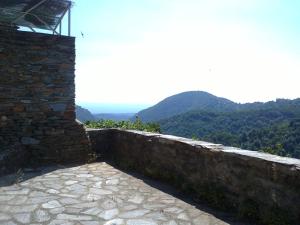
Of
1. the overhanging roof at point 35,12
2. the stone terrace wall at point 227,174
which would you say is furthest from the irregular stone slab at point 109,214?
the overhanging roof at point 35,12

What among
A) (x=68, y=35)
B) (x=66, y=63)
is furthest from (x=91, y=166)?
A: (x=68, y=35)

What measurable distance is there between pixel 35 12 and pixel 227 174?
556 centimetres

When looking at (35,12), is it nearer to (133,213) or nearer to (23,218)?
(23,218)

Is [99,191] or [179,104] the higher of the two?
[179,104]

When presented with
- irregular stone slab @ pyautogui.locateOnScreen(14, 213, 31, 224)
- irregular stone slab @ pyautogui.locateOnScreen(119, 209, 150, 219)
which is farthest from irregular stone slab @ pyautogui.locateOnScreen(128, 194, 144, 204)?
irregular stone slab @ pyautogui.locateOnScreen(14, 213, 31, 224)

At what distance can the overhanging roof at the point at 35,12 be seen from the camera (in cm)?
735

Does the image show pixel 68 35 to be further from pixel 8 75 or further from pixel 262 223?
pixel 262 223

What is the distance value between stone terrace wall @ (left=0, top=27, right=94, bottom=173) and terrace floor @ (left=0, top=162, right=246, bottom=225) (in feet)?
2.85

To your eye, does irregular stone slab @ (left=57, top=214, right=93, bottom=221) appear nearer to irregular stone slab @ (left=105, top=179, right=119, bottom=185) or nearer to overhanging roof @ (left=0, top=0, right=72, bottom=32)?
irregular stone slab @ (left=105, top=179, right=119, bottom=185)

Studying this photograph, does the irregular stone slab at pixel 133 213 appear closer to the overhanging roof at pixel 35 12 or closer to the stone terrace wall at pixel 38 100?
the stone terrace wall at pixel 38 100

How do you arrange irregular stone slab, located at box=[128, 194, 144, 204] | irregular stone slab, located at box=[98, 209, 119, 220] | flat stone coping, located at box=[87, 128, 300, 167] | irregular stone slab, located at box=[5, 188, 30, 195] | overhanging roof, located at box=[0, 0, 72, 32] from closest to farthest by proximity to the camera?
1. flat stone coping, located at box=[87, 128, 300, 167]
2. irregular stone slab, located at box=[98, 209, 119, 220]
3. irregular stone slab, located at box=[128, 194, 144, 204]
4. irregular stone slab, located at box=[5, 188, 30, 195]
5. overhanging roof, located at box=[0, 0, 72, 32]

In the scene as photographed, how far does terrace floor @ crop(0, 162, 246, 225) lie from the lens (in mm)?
4109

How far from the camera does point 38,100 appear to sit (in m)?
7.25

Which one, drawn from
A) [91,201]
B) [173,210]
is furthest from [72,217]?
[173,210]
